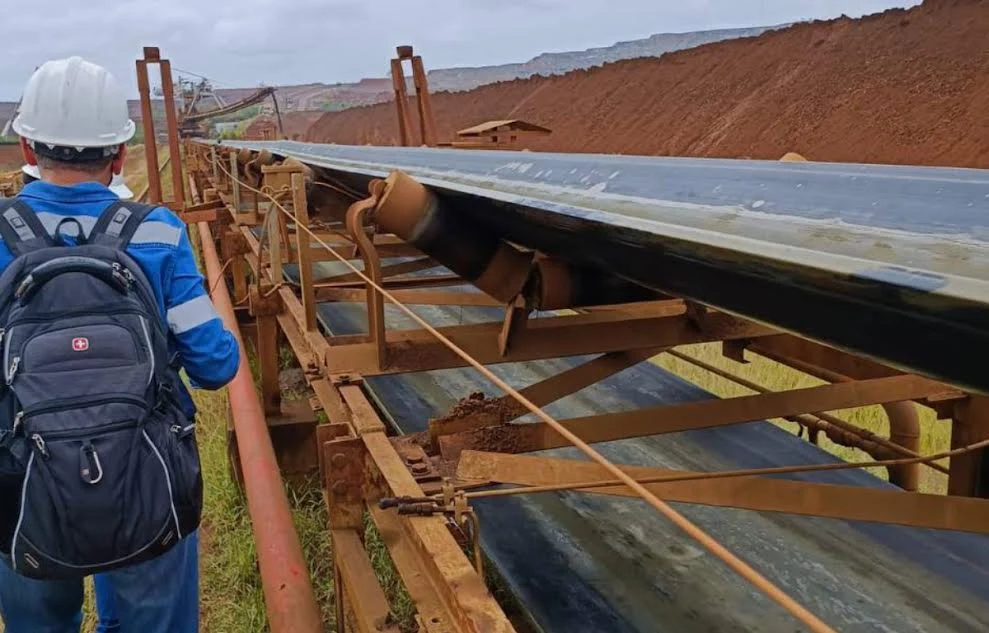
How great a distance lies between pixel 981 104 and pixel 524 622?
13.9 metres

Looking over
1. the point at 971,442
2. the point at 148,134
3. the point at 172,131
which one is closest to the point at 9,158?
the point at 172,131

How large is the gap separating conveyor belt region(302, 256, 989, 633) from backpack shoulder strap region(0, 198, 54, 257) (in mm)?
1931

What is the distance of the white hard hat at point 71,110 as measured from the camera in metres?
2.17

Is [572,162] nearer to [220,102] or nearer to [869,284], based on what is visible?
[869,284]

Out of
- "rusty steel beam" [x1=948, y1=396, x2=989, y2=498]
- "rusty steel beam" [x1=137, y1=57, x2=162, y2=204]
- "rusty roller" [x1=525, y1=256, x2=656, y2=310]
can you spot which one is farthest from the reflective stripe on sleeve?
"rusty steel beam" [x1=137, y1=57, x2=162, y2=204]

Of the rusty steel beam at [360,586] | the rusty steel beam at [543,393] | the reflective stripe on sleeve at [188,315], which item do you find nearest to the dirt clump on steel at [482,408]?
the rusty steel beam at [543,393]

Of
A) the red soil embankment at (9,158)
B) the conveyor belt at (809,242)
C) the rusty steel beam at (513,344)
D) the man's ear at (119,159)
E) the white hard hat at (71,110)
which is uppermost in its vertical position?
the red soil embankment at (9,158)

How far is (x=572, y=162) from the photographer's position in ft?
9.38

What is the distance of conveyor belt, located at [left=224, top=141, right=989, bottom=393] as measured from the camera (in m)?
1.20

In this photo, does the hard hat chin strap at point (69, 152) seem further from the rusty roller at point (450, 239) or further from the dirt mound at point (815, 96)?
the dirt mound at point (815, 96)

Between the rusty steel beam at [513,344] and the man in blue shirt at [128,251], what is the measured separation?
0.80m

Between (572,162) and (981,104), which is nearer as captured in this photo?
(572,162)

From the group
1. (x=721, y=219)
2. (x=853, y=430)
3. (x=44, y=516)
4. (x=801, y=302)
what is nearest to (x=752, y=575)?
(x=801, y=302)

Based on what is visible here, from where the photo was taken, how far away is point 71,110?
2172 mm
